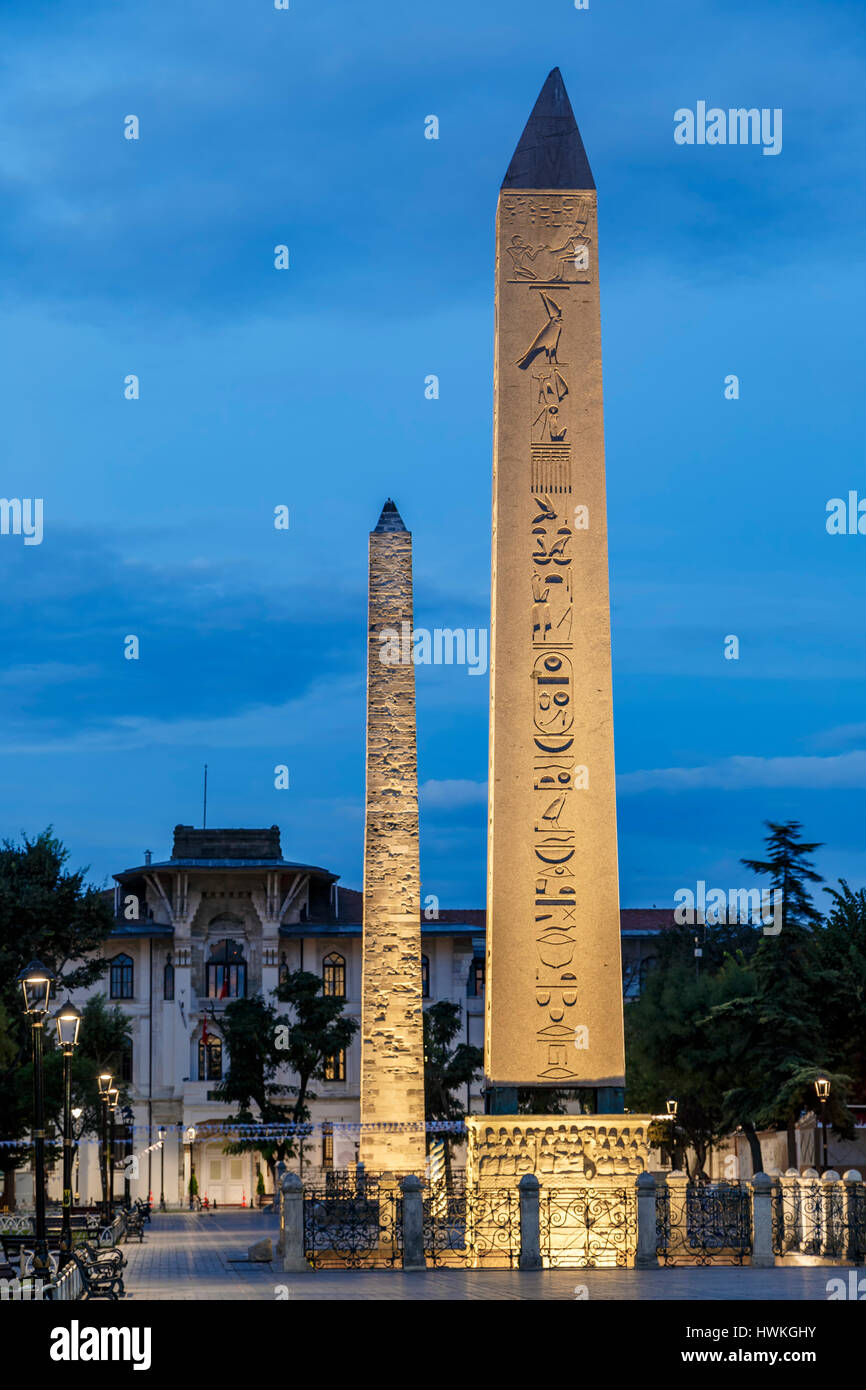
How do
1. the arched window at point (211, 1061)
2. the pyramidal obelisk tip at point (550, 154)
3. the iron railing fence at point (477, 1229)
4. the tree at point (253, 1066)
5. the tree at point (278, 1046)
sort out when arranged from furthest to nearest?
1. the arched window at point (211, 1061)
2. the tree at point (253, 1066)
3. the tree at point (278, 1046)
4. the iron railing fence at point (477, 1229)
5. the pyramidal obelisk tip at point (550, 154)

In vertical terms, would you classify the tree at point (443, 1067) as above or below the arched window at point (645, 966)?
below

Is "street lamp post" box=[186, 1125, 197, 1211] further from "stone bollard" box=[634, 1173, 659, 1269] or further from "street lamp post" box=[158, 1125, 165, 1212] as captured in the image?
"stone bollard" box=[634, 1173, 659, 1269]

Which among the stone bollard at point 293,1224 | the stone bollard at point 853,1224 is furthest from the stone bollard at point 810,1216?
the stone bollard at point 293,1224

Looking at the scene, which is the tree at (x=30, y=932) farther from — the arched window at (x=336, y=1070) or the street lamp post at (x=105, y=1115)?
the arched window at (x=336, y=1070)

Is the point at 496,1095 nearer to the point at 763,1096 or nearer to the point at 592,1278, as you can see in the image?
the point at 592,1278

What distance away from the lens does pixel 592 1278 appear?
21703 mm

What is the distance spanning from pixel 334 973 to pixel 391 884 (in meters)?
42.5

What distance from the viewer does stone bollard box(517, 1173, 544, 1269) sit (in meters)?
22.1

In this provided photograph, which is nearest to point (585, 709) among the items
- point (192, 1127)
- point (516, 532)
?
point (516, 532)

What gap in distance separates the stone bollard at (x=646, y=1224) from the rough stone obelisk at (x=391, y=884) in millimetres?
12192

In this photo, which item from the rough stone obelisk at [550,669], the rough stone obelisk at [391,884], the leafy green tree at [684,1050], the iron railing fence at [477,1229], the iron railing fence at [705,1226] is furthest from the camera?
the leafy green tree at [684,1050]

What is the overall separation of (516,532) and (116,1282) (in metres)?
8.47

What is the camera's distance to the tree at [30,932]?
158 ft
